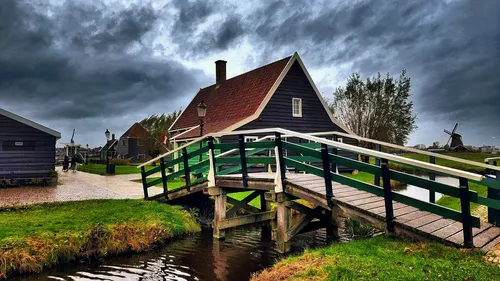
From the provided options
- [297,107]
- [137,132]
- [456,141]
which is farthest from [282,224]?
[456,141]

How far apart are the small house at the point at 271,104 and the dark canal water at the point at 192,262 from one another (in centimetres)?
1008

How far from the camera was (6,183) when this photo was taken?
18578mm

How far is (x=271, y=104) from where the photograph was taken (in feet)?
68.8

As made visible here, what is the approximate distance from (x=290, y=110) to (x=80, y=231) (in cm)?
1574

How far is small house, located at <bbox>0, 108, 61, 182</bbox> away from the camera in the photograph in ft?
62.7

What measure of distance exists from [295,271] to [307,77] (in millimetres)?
18656

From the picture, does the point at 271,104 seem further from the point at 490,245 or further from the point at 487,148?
the point at 487,148

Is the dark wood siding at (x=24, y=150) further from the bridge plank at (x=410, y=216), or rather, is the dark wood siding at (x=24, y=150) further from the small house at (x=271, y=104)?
the bridge plank at (x=410, y=216)

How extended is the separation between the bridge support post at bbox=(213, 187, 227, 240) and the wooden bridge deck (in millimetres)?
1838

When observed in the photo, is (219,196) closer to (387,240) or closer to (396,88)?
(387,240)

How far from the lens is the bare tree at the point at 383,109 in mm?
36344

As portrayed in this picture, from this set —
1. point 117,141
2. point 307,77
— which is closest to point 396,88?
point 307,77

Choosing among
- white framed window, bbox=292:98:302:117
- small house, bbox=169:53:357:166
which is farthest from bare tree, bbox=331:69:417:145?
white framed window, bbox=292:98:302:117

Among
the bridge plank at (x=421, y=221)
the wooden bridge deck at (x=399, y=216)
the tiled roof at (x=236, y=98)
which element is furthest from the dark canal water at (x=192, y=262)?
the tiled roof at (x=236, y=98)
